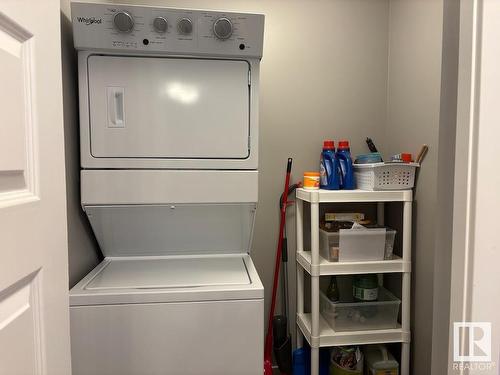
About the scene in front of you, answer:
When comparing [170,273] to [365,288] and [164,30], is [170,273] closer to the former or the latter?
[164,30]

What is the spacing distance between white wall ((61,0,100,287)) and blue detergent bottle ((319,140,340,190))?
4.34 feet

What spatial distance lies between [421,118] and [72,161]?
179 cm

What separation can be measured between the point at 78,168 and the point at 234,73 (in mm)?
822

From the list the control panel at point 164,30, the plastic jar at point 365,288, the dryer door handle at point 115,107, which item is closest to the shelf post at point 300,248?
the plastic jar at point 365,288

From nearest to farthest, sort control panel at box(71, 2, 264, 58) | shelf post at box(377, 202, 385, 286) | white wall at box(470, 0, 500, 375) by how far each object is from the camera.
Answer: white wall at box(470, 0, 500, 375), control panel at box(71, 2, 264, 58), shelf post at box(377, 202, 385, 286)

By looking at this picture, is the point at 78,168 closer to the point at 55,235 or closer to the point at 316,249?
the point at 55,235

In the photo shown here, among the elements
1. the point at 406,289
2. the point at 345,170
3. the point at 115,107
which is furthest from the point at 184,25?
the point at 406,289

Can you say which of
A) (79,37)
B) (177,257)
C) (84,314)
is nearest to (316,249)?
(177,257)

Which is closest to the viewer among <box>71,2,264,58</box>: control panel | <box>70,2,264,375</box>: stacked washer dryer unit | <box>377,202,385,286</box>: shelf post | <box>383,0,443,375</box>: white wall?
<box>70,2,264,375</box>: stacked washer dryer unit

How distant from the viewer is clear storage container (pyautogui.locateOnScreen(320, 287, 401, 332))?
1897 mm

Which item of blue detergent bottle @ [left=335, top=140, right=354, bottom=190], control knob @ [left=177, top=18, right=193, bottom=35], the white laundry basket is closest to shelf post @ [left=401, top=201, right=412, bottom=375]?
the white laundry basket

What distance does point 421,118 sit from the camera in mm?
1843

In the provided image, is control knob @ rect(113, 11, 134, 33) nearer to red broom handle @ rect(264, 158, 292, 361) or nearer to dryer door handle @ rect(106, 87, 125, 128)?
dryer door handle @ rect(106, 87, 125, 128)

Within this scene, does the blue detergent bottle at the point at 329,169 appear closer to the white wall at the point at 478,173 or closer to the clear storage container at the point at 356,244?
the clear storage container at the point at 356,244
